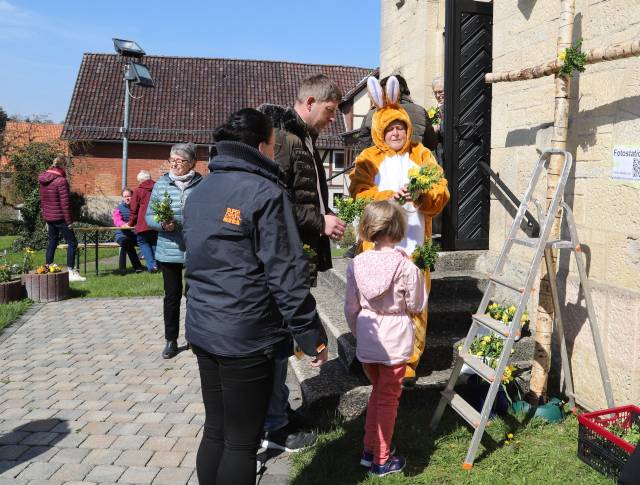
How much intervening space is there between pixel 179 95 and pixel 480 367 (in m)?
31.9

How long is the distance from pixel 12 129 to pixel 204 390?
26.3 metres

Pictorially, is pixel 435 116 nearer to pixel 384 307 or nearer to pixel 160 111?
pixel 384 307

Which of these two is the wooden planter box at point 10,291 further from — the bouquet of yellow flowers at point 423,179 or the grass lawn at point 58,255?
the bouquet of yellow flowers at point 423,179

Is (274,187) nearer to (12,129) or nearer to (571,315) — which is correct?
(571,315)

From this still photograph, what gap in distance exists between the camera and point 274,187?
105 inches

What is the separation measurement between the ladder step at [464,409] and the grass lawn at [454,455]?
0.27 meters

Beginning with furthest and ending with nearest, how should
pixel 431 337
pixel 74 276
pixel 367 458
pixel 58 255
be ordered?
pixel 58 255
pixel 74 276
pixel 431 337
pixel 367 458

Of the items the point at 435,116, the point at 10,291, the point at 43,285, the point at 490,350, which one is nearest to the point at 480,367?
the point at 490,350

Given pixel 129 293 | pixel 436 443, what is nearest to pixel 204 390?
pixel 436 443

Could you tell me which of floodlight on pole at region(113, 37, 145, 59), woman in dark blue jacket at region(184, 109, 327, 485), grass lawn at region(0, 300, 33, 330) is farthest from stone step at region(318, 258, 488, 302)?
A: floodlight on pole at region(113, 37, 145, 59)

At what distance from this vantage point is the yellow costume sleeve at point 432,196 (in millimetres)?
4219

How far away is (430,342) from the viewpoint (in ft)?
16.5

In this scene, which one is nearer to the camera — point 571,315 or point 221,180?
point 221,180

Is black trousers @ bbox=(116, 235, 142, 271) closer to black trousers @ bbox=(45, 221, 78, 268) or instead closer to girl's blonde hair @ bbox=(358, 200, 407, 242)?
black trousers @ bbox=(45, 221, 78, 268)
